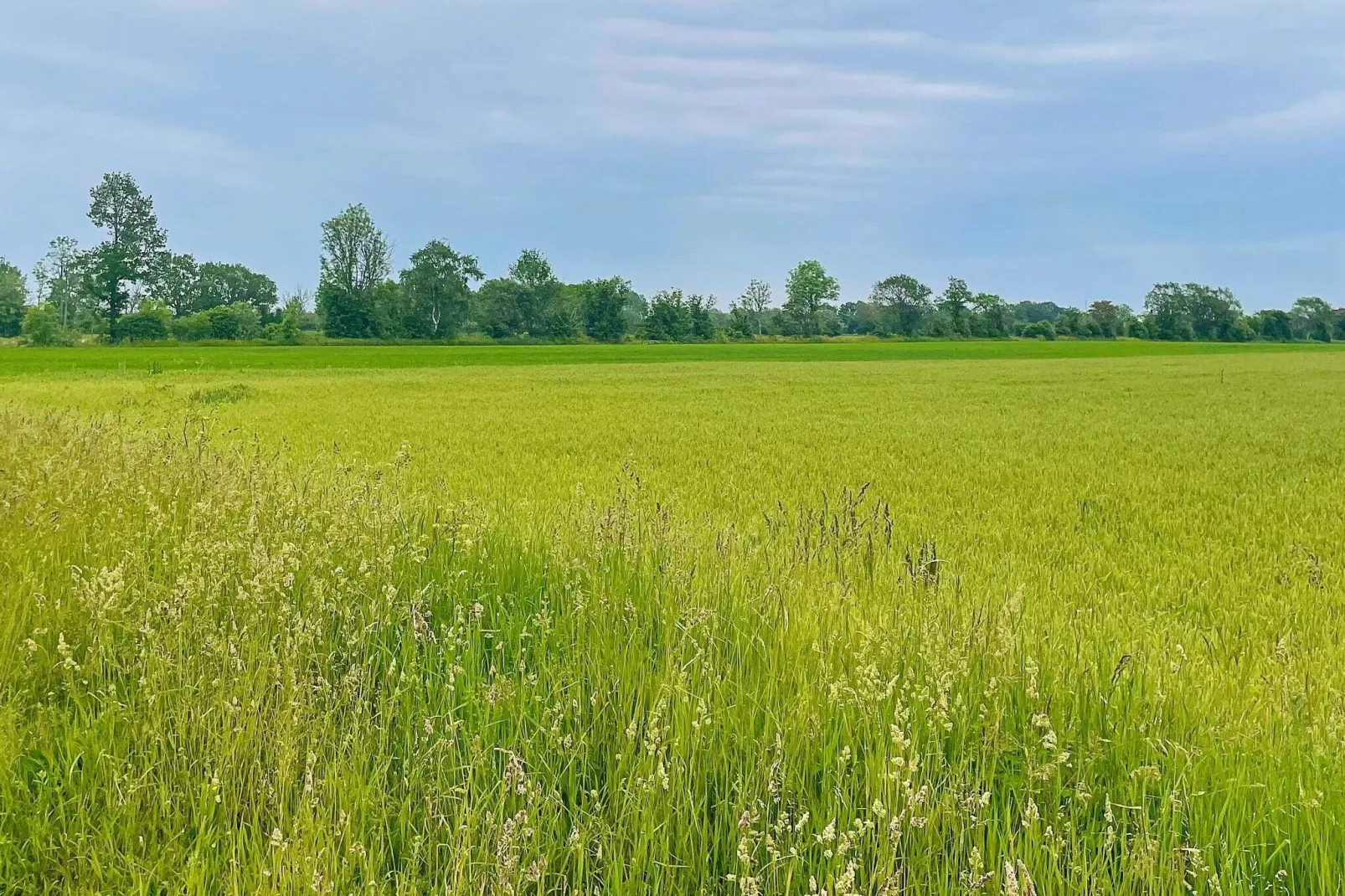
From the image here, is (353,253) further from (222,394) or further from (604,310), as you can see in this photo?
(222,394)

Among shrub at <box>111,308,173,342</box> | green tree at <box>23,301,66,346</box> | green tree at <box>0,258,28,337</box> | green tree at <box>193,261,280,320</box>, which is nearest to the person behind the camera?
green tree at <box>23,301,66,346</box>

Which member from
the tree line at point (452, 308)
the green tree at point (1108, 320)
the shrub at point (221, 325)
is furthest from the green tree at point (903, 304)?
the shrub at point (221, 325)

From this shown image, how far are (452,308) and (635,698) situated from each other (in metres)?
126

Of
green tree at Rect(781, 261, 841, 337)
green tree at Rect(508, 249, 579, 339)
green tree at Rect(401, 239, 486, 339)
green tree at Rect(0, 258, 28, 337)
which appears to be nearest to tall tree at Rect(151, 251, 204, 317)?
green tree at Rect(0, 258, 28, 337)

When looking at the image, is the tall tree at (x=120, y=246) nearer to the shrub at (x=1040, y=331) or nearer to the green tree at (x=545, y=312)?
the green tree at (x=545, y=312)

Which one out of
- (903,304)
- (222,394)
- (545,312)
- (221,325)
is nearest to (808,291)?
(903,304)

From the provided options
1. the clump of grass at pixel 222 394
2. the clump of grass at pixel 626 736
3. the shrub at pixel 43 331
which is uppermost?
the shrub at pixel 43 331

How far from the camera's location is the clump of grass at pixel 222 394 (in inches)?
789

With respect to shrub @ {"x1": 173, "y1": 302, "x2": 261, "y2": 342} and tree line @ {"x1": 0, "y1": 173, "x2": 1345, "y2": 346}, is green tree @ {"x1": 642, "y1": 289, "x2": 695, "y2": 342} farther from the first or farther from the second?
shrub @ {"x1": 173, "y1": 302, "x2": 261, "y2": 342}

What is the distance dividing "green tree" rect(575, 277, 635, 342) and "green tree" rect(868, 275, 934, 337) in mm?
54580

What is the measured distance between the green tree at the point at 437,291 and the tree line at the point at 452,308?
0.19 m

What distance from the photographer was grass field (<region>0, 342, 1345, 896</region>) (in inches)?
89.1

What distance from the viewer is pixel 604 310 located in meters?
124

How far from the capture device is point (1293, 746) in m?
2.87
